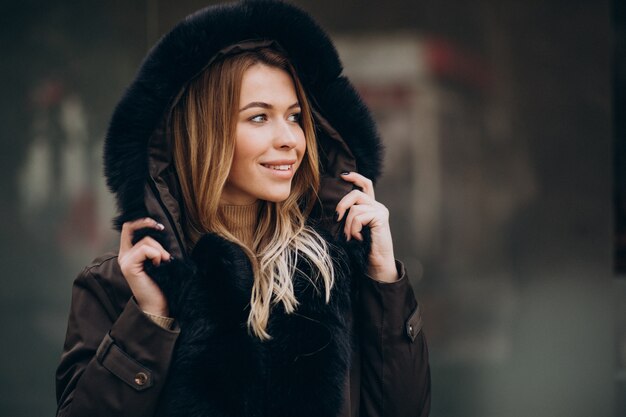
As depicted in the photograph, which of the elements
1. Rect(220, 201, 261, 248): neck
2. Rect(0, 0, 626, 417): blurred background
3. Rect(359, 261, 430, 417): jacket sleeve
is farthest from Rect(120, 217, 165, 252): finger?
Rect(0, 0, 626, 417): blurred background

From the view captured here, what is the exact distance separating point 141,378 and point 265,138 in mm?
879

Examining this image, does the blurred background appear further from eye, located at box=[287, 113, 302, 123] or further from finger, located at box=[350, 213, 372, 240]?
finger, located at box=[350, 213, 372, 240]

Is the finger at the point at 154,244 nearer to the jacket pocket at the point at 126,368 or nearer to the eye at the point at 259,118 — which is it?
the jacket pocket at the point at 126,368

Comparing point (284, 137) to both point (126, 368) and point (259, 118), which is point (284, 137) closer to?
point (259, 118)

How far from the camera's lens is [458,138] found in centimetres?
480

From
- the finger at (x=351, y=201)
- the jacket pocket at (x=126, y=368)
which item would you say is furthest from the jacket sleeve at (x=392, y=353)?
the jacket pocket at (x=126, y=368)

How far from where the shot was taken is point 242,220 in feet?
8.49

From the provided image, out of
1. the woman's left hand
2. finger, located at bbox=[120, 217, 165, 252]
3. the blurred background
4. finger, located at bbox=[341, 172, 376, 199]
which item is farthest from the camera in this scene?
the blurred background

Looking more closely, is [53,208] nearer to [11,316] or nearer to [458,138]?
[11,316]

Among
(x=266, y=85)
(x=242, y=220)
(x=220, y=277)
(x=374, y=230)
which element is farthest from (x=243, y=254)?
(x=266, y=85)

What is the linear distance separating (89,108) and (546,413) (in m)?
3.76

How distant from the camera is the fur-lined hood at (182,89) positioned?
7.54 feet

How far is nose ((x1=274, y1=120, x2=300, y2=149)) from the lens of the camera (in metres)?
2.41

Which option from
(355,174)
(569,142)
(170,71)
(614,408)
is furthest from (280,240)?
(614,408)
